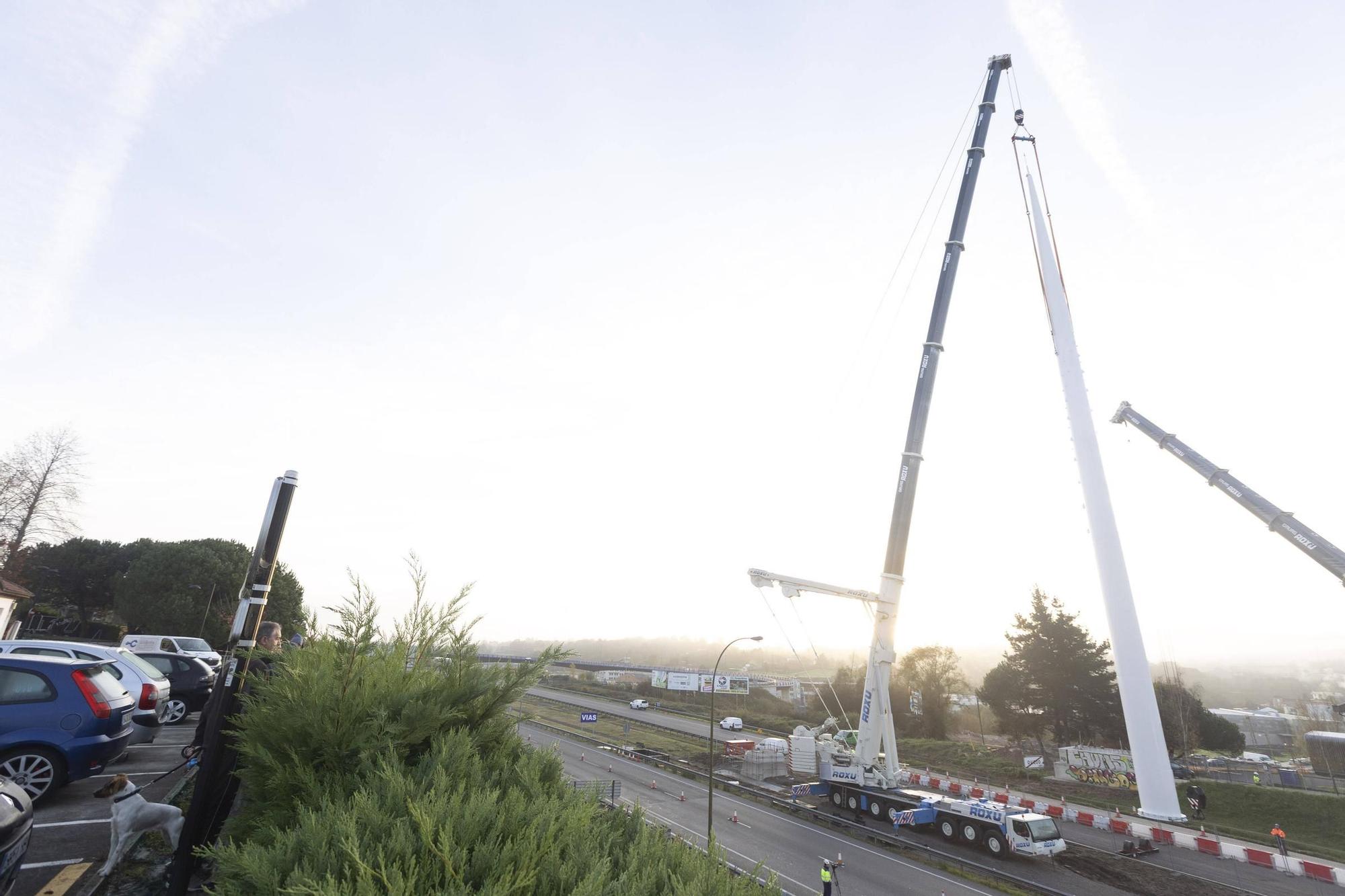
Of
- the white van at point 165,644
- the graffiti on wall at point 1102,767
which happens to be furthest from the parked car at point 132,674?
the graffiti on wall at point 1102,767

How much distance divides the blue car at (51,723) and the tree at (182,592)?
44502 millimetres

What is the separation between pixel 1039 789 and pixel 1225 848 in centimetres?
1306

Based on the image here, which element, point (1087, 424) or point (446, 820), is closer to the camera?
point (446, 820)

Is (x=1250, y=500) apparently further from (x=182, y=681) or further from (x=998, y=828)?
(x=182, y=681)

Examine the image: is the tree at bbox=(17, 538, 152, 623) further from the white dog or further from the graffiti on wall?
the graffiti on wall

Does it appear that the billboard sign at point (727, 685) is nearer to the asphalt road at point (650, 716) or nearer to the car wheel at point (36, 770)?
the asphalt road at point (650, 716)

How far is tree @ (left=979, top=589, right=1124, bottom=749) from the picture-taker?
147 ft

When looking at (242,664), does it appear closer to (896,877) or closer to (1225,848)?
(896,877)

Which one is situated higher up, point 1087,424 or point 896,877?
point 1087,424

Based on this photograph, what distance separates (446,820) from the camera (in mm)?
3396

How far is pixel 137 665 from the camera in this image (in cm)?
1201

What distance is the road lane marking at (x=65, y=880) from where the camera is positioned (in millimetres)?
5316

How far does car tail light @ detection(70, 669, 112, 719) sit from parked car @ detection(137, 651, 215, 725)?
7.90m

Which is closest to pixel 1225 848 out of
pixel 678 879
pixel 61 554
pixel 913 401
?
pixel 913 401
